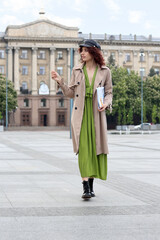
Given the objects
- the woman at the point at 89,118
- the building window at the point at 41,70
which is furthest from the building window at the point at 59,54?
the woman at the point at 89,118

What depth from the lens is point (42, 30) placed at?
9200 centimetres

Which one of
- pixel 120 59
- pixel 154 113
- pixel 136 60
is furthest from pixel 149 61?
pixel 154 113

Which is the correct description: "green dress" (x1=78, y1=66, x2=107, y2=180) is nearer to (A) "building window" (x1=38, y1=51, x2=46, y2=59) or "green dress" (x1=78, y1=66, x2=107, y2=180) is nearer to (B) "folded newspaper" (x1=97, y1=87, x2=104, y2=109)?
(B) "folded newspaper" (x1=97, y1=87, x2=104, y2=109)

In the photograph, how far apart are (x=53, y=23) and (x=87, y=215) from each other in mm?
87786

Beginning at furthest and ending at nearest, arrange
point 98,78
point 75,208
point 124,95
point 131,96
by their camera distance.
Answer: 1. point 131,96
2. point 124,95
3. point 98,78
4. point 75,208

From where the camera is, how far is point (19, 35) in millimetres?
91125

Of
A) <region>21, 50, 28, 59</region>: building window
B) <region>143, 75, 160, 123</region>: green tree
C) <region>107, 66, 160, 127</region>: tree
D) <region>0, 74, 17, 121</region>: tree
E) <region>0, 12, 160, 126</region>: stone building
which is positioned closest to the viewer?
<region>107, 66, 160, 127</region>: tree

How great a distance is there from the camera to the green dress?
24.9 ft

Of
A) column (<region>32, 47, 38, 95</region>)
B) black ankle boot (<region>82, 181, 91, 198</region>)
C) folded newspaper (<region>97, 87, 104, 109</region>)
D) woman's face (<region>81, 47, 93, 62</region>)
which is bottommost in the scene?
black ankle boot (<region>82, 181, 91, 198</region>)

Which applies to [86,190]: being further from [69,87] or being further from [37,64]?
[37,64]

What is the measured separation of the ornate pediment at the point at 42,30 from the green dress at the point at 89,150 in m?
84.8

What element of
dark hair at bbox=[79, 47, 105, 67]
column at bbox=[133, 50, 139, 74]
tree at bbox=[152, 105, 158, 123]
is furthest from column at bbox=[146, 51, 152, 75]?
dark hair at bbox=[79, 47, 105, 67]

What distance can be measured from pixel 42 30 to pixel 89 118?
85.9 meters

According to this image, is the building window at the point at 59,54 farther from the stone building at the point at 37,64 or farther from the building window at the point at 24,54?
the building window at the point at 24,54
